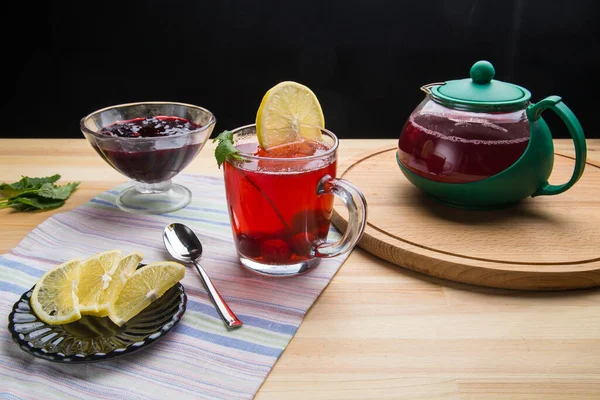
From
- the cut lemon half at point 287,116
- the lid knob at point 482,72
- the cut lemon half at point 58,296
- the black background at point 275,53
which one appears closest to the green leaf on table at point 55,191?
the cut lemon half at point 58,296

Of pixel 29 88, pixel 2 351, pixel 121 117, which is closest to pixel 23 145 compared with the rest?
pixel 121 117

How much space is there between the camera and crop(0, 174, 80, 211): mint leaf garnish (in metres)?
1.15

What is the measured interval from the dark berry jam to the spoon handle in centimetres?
36

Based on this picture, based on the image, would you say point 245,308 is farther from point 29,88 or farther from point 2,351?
point 29,88

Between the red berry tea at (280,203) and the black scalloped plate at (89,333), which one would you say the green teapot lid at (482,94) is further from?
the black scalloped plate at (89,333)

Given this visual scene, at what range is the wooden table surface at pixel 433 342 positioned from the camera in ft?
2.23

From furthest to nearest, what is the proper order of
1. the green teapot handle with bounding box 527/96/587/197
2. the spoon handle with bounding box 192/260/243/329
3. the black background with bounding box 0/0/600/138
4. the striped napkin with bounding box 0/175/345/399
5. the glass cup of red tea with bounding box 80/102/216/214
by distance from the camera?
the black background with bounding box 0/0/600/138 → the glass cup of red tea with bounding box 80/102/216/214 → the green teapot handle with bounding box 527/96/587/197 → the spoon handle with bounding box 192/260/243/329 → the striped napkin with bounding box 0/175/345/399

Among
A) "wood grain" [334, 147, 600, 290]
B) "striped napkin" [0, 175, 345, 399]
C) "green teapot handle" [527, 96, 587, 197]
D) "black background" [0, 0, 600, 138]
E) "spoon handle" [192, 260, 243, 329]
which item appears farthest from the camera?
"black background" [0, 0, 600, 138]

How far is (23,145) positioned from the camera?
4.92 feet

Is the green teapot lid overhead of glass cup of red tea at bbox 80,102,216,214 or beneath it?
overhead

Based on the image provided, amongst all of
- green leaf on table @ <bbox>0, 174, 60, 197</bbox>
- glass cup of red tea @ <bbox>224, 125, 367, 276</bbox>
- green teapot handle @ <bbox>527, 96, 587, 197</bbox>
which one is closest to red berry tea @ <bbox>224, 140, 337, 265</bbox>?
glass cup of red tea @ <bbox>224, 125, 367, 276</bbox>

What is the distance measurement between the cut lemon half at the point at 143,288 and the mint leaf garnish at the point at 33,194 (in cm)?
48

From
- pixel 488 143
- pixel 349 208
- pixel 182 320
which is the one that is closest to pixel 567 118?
pixel 488 143

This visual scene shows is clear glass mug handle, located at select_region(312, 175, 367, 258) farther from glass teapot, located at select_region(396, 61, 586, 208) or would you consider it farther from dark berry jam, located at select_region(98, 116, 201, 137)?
dark berry jam, located at select_region(98, 116, 201, 137)
